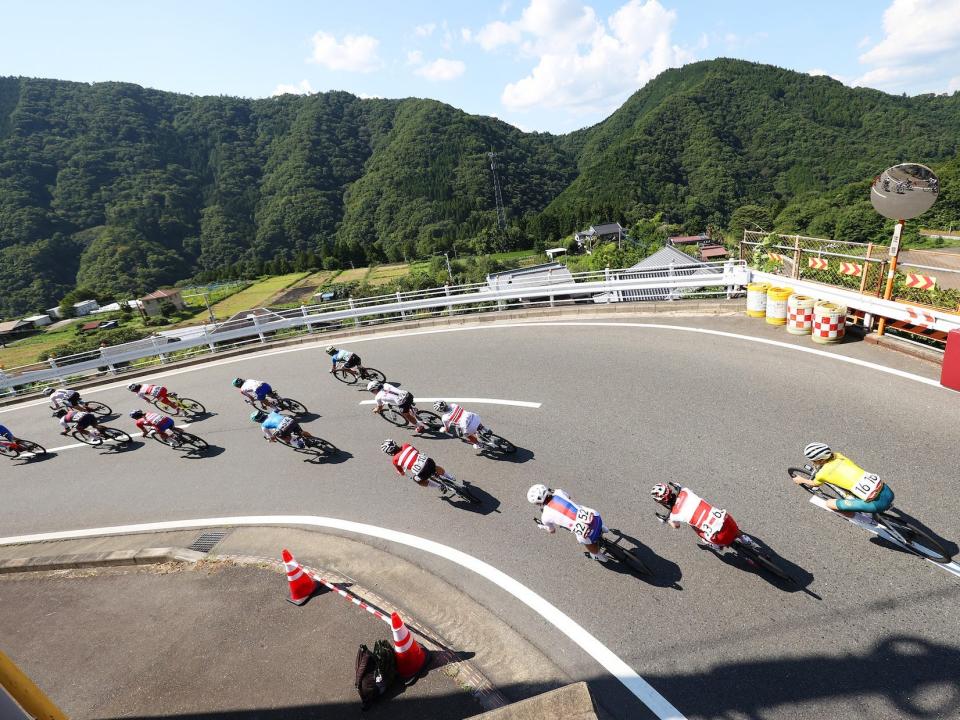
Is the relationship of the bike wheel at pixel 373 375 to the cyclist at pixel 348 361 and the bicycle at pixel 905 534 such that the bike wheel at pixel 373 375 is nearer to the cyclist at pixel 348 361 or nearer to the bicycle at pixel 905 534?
the cyclist at pixel 348 361

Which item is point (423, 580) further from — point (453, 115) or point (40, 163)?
point (40, 163)

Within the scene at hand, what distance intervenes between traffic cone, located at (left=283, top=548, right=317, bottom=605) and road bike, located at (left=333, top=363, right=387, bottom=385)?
6485 mm

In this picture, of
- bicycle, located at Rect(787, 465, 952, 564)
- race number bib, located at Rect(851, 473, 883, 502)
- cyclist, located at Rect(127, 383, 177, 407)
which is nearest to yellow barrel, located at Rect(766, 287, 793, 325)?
bicycle, located at Rect(787, 465, 952, 564)

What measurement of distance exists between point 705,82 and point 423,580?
188983 mm

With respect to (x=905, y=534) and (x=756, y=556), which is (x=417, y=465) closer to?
(x=756, y=556)

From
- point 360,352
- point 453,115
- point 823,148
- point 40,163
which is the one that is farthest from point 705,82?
point 40,163

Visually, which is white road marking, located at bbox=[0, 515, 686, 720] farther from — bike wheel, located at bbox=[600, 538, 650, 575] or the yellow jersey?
the yellow jersey

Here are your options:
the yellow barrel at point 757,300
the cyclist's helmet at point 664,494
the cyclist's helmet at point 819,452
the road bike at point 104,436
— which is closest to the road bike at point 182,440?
the road bike at point 104,436

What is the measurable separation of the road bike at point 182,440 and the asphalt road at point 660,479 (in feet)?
1.26

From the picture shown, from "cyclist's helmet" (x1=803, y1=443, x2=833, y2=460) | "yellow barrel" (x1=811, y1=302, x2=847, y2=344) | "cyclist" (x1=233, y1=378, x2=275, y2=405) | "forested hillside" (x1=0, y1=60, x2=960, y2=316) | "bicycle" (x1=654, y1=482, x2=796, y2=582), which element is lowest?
"bicycle" (x1=654, y1=482, x2=796, y2=582)

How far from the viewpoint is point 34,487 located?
10.5 meters

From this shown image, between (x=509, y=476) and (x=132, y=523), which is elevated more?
(x=509, y=476)

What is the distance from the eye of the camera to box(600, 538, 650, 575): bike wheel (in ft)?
17.0

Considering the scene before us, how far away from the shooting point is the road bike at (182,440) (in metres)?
10.2
